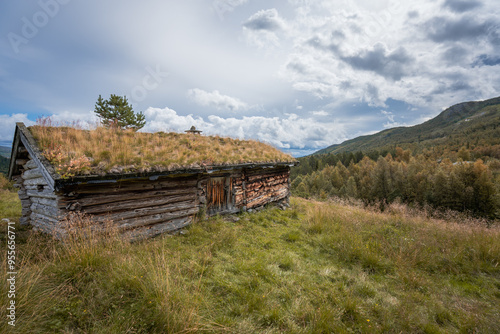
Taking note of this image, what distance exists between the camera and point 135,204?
6.02 metres

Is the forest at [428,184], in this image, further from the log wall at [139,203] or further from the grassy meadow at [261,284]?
the log wall at [139,203]

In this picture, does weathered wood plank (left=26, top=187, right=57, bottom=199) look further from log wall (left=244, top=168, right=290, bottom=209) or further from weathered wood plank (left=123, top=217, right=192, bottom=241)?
log wall (left=244, top=168, right=290, bottom=209)

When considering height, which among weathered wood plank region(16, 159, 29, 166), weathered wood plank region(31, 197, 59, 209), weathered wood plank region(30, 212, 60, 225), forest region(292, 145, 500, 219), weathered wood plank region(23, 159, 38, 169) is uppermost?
weathered wood plank region(16, 159, 29, 166)

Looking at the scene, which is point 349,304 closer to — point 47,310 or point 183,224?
point 47,310

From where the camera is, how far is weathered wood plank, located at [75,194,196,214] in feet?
17.7

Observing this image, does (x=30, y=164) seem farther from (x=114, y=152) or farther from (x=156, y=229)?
(x=156, y=229)

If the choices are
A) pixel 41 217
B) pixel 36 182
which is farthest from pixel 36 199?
pixel 36 182

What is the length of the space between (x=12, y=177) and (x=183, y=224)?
7.30 m

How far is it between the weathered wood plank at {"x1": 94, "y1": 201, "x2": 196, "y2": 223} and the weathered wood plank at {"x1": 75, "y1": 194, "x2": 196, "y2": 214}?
0.37 feet

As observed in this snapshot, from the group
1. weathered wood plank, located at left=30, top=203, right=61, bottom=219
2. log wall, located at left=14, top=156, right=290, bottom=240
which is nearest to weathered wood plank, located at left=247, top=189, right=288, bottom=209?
log wall, located at left=14, top=156, right=290, bottom=240

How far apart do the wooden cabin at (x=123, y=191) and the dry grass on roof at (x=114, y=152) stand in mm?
53

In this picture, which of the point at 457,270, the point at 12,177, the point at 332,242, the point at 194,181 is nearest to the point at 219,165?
the point at 194,181

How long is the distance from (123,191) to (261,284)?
15.2 feet

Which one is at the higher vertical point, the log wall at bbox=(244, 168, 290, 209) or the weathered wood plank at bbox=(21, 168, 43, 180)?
the weathered wood plank at bbox=(21, 168, 43, 180)
